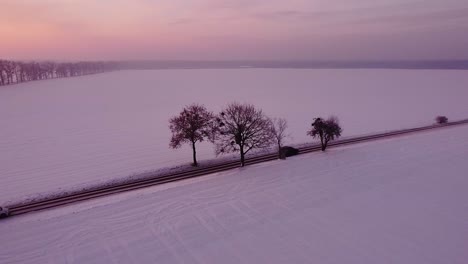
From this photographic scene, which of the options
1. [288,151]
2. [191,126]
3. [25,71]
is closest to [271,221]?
[288,151]

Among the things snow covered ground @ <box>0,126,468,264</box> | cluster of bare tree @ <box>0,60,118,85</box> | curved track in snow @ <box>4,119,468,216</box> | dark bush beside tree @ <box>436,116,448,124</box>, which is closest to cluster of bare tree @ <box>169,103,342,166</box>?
curved track in snow @ <box>4,119,468,216</box>

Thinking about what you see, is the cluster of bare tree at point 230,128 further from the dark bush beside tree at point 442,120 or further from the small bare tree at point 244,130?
the dark bush beside tree at point 442,120

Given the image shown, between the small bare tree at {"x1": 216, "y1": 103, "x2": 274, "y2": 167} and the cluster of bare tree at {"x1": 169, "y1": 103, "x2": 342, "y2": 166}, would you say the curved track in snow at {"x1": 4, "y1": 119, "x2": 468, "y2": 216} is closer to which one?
the cluster of bare tree at {"x1": 169, "y1": 103, "x2": 342, "y2": 166}

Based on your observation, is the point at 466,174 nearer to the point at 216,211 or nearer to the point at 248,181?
the point at 248,181

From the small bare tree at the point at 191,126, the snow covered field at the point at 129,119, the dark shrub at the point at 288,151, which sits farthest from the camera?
the dark shrub at the point at 288,151

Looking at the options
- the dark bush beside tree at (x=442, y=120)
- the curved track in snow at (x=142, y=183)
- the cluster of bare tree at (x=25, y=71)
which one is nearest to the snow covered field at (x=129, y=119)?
the dark bush beside tree at (x=442, y=120)

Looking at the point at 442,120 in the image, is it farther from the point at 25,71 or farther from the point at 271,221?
the point at 25,71

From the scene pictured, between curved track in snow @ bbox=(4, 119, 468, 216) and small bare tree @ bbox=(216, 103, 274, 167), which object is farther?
small bare tree @ bbox=(216, 103, 274, 167)
